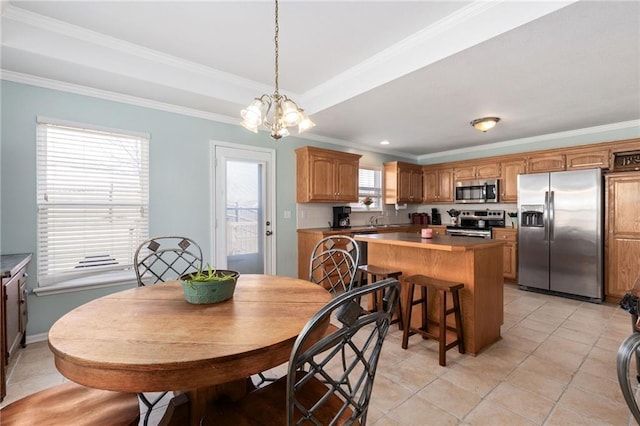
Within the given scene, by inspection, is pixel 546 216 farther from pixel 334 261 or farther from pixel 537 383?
pixel 334 261

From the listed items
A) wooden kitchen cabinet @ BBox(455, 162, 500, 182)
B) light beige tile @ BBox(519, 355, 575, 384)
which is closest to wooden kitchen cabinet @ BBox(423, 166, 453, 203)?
wooden kitchen cabinet @ BBox(455, 162, 500, 182)

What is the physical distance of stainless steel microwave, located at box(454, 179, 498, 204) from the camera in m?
5.27

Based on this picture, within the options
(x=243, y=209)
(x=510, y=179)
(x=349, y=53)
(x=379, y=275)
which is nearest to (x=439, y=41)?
(x=349, y=53)

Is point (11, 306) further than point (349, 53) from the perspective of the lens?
No

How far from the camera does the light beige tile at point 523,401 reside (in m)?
1.78

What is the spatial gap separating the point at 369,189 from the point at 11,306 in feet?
16.7

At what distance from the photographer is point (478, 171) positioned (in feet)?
18.1

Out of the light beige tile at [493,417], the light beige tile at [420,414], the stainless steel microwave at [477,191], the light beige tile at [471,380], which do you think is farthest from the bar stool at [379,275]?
the stainless steel microwave at [477,191]

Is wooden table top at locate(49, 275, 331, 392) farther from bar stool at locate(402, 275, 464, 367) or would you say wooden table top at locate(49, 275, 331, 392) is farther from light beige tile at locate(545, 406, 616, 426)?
light beige tile at locate(545, 406, 616, 426)

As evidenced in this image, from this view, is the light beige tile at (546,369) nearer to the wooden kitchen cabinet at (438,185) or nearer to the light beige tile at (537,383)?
the light beige tile at (537,383)

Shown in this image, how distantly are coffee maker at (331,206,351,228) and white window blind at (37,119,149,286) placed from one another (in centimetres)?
284

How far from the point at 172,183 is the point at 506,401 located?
3697 millimetres

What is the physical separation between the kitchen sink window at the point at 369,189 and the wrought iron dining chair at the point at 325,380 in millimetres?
4431

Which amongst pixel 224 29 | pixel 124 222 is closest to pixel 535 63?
pixel 224 29
